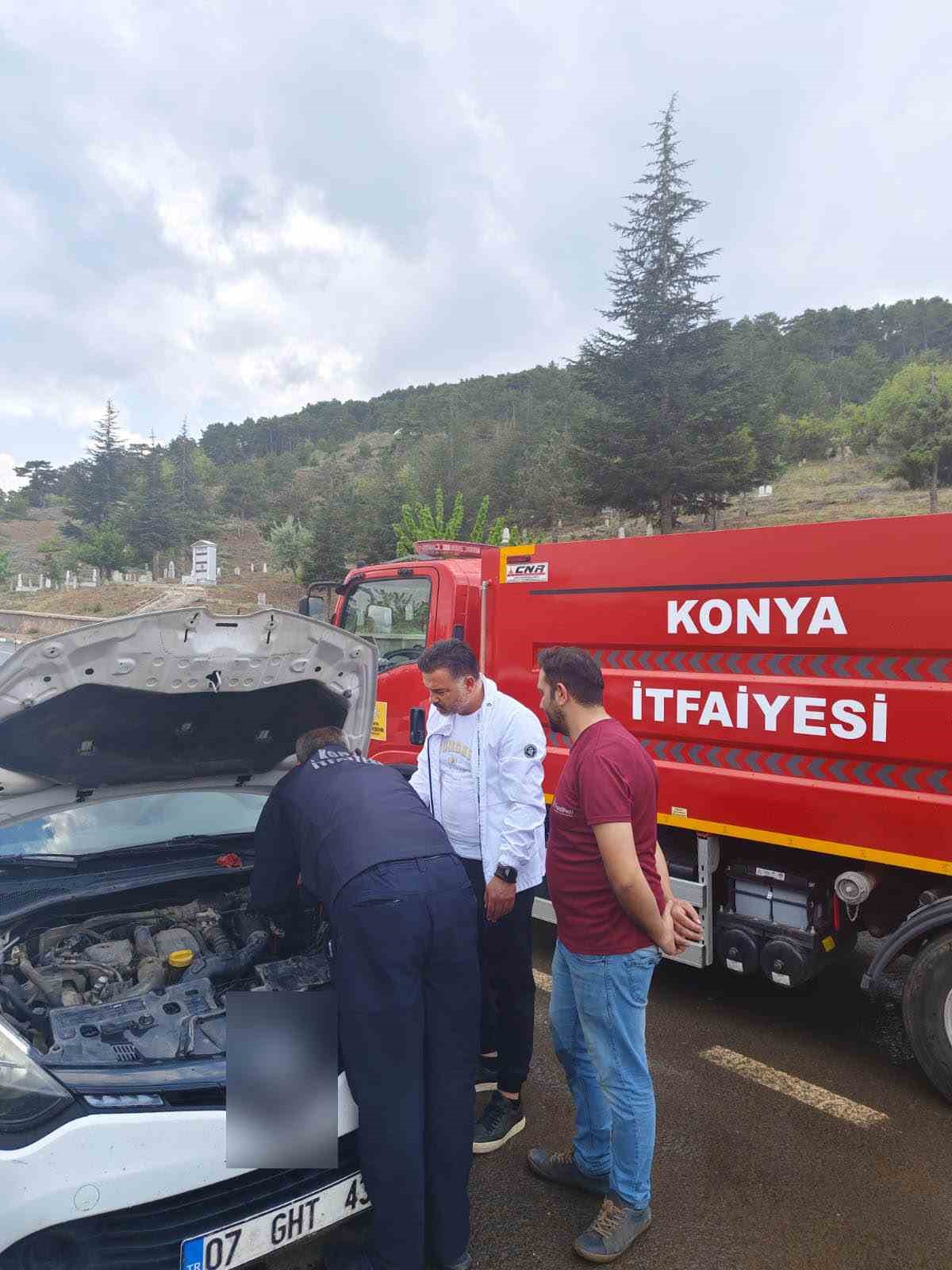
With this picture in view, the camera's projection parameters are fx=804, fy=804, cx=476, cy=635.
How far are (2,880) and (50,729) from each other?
1.90 ft

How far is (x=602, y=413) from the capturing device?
32.2m

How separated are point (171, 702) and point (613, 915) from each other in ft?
5.25

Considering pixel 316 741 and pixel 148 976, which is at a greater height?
pixel 316 741

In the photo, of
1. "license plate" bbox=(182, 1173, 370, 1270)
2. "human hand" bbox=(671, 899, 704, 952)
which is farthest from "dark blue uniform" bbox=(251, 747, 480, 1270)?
"human hand" bbox=(671, 899, 704, 952)

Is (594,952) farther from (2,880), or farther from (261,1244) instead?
(2,880)

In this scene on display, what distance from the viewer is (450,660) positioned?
3002 mm

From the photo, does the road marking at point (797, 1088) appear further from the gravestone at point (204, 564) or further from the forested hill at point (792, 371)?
the gravestone at point (204, 564)

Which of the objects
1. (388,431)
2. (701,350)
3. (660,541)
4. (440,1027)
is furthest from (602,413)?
(388,431)

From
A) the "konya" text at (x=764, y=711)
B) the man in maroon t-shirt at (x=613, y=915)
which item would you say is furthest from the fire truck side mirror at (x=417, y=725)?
the man in maroon t-shirt at (x=613, y=915)

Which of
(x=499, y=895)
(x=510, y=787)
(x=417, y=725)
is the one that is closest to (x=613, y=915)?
(x=499, y=895)

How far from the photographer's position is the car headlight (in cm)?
171

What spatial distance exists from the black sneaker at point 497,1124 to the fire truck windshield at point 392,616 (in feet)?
8.62

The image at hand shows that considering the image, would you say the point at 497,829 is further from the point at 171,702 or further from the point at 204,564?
the point at 204,564

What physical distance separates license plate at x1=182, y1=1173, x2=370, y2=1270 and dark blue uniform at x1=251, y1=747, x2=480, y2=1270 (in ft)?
0.26
